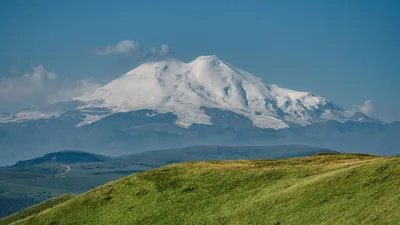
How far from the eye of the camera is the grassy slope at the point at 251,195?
54500 millimetres

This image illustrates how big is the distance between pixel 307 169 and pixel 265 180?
4.71 metres

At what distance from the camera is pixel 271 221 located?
56.1 m

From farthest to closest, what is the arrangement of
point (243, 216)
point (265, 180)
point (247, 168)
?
1. point (247, 168)
2. point (265, 180)
3. point (243, 216)

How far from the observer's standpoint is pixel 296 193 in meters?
59.7

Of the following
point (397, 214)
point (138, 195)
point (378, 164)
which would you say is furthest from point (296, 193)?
point (138, 195)

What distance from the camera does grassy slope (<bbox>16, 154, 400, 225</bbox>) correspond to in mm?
54500

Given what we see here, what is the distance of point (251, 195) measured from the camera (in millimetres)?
64188

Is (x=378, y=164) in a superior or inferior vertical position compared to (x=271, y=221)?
superior

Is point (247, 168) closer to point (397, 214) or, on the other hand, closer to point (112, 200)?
point (112, 200)

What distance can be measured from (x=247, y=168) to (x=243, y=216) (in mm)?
14214

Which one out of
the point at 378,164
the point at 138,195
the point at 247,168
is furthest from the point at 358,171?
the point at 138,195

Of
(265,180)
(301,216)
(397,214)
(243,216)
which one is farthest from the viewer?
(265,180)

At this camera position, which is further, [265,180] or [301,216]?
[265,180]

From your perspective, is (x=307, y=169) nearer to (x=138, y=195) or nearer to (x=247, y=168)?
(x=247, y=168)
